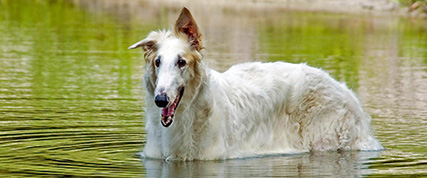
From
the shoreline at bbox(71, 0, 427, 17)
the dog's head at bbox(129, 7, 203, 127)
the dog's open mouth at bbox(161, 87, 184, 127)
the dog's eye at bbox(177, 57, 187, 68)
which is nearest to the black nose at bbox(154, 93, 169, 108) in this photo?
the dog's head at bbox(129, 7, 203, 127)

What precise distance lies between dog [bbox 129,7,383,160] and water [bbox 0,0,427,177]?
25cm

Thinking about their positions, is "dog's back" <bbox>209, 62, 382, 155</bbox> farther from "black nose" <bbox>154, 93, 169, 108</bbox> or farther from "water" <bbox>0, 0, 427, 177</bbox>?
"black nose" <bbox>154, 93, 169, 108</bbox>

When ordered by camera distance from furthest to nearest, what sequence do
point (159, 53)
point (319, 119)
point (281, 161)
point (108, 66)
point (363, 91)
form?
point (108, 66) < point (363, 91) < point (319, 119) < point (281, 161) < point (159, 53)

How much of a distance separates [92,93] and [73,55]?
321 inches

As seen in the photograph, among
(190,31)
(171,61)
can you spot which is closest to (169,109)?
(171,61)

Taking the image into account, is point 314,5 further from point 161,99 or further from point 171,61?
point 161,99

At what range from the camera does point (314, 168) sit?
Answer: 34.5ft

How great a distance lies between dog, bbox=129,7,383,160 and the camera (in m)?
10.2

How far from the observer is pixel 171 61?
1002cm

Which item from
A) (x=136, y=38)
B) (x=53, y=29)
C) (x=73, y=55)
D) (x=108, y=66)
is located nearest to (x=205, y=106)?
(x=108, y=66)

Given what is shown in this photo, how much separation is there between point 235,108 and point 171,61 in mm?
1333

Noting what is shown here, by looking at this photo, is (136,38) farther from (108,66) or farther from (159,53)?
(159,53)

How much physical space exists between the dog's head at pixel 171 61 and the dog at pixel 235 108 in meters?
0.01

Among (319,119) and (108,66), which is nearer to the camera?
(319,119)
